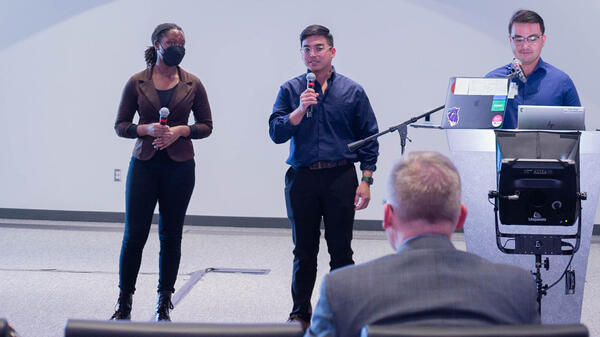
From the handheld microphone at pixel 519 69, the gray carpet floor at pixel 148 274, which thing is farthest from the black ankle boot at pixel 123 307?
the handheld microphone at pixel 519 69

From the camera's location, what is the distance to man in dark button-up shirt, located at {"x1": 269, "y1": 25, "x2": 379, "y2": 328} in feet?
11.0

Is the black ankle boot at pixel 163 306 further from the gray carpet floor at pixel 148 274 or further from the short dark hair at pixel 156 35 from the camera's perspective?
the short dark hair at pixel 156 35

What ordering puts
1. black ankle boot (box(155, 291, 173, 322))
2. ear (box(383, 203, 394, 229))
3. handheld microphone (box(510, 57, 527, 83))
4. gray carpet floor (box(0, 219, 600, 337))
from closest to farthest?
ear (box(383, 203, 394, 229)), handheld microphone (box(510, 57, 527, 83)), black ankle boot (box(155, 291, 173, 322)), gray carpet floor (box(0, 219, 600, 337))

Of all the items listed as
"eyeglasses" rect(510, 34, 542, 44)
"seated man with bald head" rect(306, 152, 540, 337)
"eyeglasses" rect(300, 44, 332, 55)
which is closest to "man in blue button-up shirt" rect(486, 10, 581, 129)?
"eyeglasses" rect(510, 34, 542, 44)

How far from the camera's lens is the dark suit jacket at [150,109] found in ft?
11.0

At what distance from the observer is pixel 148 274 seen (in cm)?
462

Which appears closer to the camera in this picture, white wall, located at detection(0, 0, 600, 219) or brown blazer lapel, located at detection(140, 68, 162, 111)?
brown blazer lapel, located at detection(140, 68, 162, 111)

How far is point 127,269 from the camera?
3.40 metres

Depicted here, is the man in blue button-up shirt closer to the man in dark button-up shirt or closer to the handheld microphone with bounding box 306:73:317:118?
the man in dark button-up shirt

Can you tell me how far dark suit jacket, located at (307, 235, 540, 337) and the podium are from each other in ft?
4.84

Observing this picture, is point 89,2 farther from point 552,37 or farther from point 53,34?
point 552,37

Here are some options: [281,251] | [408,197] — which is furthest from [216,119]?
[408,197]

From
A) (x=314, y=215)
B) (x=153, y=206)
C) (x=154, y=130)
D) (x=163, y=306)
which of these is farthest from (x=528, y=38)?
(x=163, y=306)

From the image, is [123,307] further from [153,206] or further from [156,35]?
[156,35]
